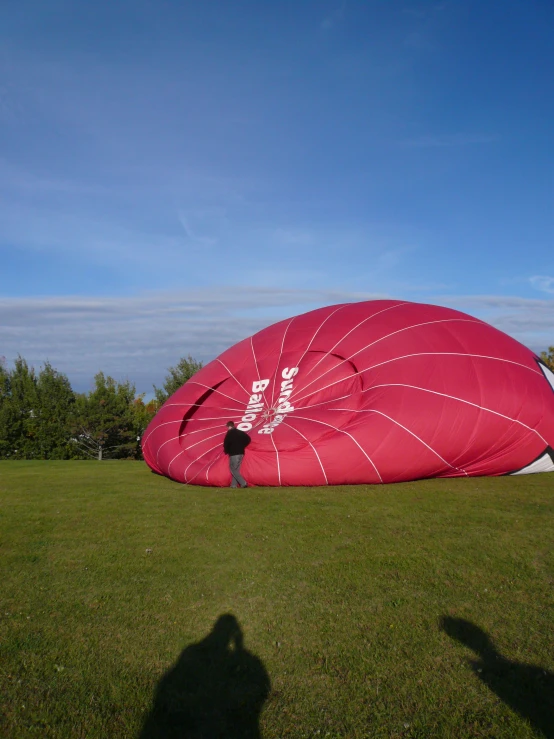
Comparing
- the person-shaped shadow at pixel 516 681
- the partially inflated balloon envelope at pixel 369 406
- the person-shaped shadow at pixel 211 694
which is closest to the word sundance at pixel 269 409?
the partially inflated balloon envelope at pixel 369 406

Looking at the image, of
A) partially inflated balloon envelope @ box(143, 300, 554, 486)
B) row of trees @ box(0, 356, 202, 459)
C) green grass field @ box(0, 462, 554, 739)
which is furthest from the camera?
row of trees @ box(0, 356, 202, 459)

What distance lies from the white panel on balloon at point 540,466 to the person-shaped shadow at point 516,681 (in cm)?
643

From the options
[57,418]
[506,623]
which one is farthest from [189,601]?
[57,418]

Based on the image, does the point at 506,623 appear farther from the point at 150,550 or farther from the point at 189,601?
the point at 150,550

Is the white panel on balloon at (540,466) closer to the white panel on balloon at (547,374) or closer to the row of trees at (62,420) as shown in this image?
the white panel on balloon at (547,374)

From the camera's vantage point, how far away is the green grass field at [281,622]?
3.27 m

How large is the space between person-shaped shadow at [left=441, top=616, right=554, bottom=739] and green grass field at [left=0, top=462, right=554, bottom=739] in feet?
0.04

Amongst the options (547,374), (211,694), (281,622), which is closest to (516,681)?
(281,622)

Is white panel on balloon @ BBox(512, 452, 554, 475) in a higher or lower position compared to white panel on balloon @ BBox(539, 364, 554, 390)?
lower

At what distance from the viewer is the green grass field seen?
3.27 meters

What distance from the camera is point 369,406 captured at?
9555 millimetres

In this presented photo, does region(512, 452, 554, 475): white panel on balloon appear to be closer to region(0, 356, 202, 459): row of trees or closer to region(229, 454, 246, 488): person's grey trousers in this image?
region(229, 454, 246, 488): person's grey trousers

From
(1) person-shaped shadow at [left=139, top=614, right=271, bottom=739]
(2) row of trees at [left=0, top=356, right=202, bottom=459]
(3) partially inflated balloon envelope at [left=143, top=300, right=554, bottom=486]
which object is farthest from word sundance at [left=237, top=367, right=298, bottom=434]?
(2) row of trees at [left=0, top=356, right=202, bottom=459]

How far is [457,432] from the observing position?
9.28m
